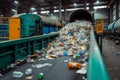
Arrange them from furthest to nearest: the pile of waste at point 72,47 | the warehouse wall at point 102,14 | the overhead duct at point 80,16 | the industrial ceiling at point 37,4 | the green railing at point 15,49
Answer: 1. the warehouse wall at point 102,14
2. the industrial ceiling at point 37,4
3. the overhead duct at point 80,16
4. the pile of waste at point 72,47
5. the green railing at point 15,49

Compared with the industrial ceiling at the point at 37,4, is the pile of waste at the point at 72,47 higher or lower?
lower

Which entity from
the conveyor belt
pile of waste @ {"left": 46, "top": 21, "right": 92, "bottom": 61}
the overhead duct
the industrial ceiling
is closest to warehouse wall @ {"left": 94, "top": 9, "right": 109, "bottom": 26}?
the industrial ceiling

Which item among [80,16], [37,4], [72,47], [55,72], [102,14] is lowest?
[55,72]

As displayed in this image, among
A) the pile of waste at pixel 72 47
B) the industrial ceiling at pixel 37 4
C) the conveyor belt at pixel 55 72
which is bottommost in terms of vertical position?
the conveyor belt at pixel 55 72

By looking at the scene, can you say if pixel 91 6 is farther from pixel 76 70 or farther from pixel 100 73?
pixel 100 73

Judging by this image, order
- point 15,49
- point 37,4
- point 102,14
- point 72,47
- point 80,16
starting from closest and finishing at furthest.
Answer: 1. point 15,49
2. point 72,47
3. point 80,16
4. point 37,4
5. point 102,14

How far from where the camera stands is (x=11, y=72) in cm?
260

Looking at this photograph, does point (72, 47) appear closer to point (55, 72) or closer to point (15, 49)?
point (15, 49)

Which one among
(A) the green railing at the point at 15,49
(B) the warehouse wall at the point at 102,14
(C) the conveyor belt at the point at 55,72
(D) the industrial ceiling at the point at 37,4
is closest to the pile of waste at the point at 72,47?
(A) the green railing at the point at 15,49

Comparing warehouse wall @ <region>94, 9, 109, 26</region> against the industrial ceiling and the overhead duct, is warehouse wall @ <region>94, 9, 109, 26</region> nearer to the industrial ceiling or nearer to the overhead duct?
the industrial ceiling

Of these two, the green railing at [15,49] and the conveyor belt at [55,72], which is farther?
the green railing at [15,49]

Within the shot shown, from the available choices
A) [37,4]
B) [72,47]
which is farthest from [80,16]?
[37,4]

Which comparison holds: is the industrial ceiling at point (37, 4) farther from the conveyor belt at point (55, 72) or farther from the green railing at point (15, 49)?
the conveyor belt at point (55, 72)

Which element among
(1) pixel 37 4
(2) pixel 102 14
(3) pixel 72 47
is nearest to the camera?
(3) pixel 72 47
